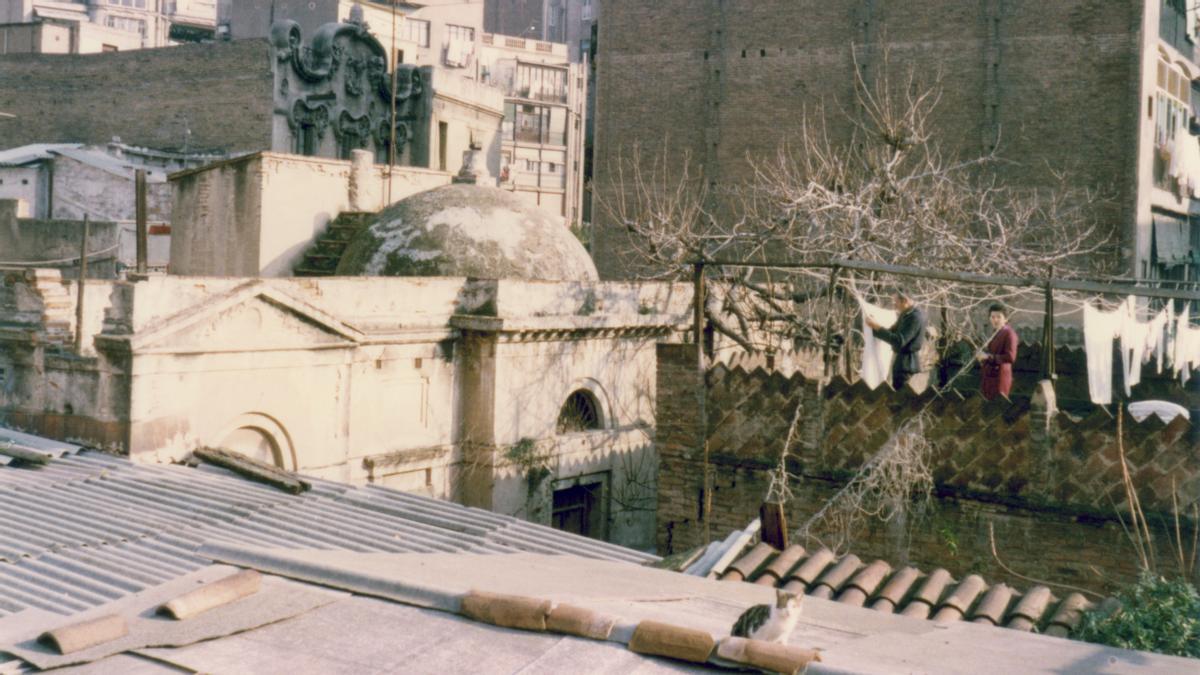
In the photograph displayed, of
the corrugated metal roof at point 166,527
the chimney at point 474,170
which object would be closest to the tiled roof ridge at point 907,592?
the corrugated metal roof at point 166,527

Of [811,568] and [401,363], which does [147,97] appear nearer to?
[401,363]

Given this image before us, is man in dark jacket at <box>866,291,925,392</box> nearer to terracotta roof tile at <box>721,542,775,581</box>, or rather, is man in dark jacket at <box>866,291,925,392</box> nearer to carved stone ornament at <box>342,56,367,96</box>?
terracotta roof tile at <box>721,542,775,581</box>

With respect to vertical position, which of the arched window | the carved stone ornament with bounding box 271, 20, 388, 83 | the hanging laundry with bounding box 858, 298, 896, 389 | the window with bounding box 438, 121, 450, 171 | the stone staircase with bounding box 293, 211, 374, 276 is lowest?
the arched window

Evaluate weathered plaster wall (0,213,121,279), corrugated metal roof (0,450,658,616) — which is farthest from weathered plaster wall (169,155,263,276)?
corrugated metal roof (0,450,658,616)

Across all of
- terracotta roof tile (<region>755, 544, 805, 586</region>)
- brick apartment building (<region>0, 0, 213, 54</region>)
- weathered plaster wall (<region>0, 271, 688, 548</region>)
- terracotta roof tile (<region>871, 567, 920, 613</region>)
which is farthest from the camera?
brick apartment building (<region>0, 0, 213, 54</region>)

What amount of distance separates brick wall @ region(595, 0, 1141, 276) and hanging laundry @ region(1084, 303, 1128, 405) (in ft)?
51.2

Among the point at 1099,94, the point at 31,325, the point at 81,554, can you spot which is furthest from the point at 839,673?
the point at 1099,94

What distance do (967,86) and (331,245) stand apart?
17064 millimetres

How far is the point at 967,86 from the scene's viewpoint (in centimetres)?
3108

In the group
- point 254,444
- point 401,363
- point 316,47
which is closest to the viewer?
point 254,444

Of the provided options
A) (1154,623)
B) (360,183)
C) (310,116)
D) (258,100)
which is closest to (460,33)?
(258,100)

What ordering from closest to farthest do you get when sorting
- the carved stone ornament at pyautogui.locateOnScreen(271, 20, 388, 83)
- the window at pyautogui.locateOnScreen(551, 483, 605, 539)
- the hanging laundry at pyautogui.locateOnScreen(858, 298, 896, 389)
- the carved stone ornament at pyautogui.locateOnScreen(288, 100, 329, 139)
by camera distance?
the hanging laundry at pyautogui.locateOnScreen(858, 298, 896, 389), the window at pyautogui.locateOnScreen(551, 483, 605, 539), the carved stone ornament at pyautogui.locateOnScreen(271, 20, 388, 83), the carved stone ornament at pyautogui.locateOnScreen(288, 100, 329, 139)

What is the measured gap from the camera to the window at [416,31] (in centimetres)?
5672

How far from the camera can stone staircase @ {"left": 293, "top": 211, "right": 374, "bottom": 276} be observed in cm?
2231
